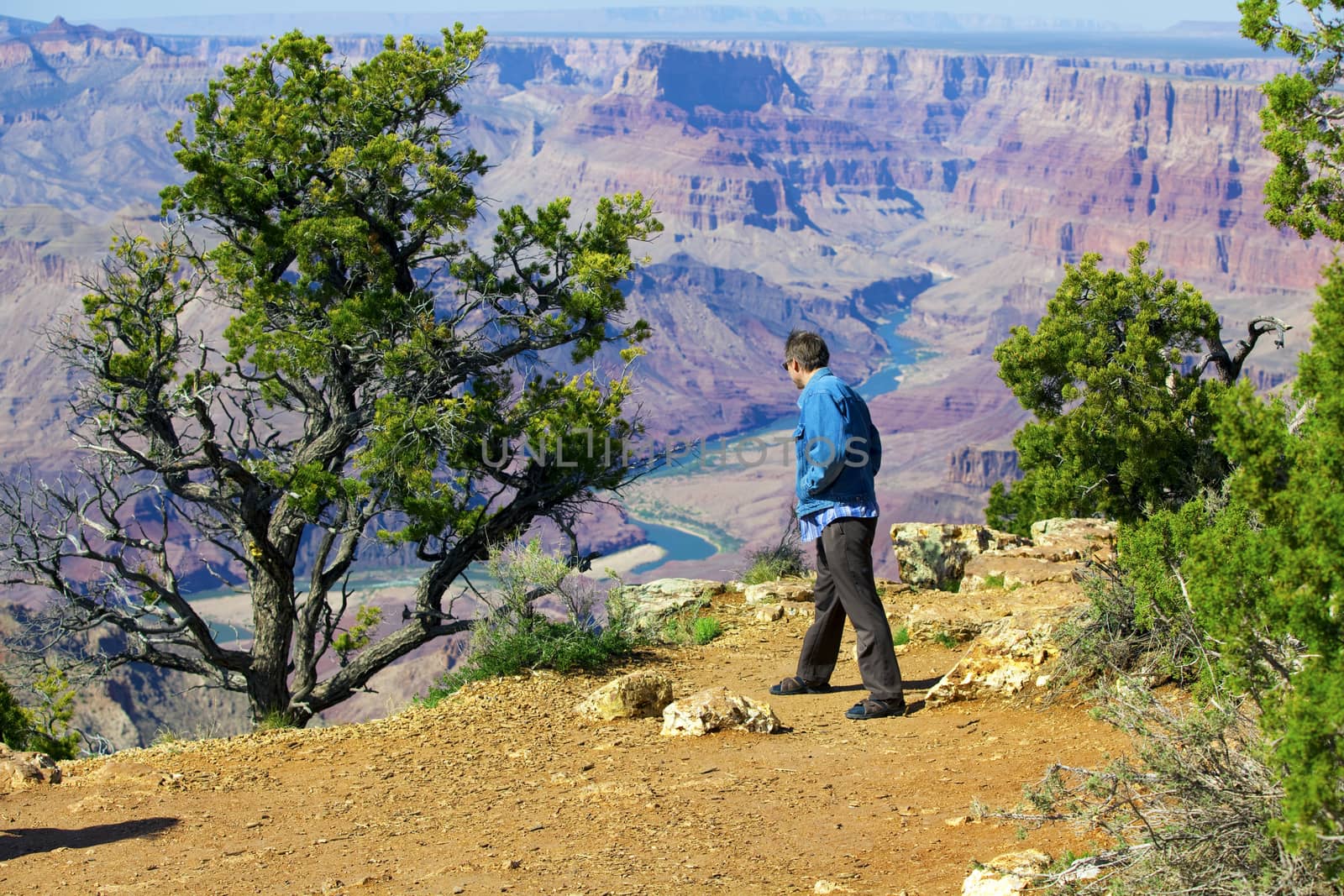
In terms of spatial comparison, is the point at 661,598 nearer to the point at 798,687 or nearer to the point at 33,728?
the point at 798,687

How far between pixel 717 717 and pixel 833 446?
1.72 m

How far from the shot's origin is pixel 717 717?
7023 millimetres

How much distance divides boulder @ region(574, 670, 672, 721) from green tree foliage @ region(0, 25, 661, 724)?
5.06m

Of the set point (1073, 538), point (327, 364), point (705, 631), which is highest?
point (327, 364)

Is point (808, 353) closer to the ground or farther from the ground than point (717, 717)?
farther from the ground

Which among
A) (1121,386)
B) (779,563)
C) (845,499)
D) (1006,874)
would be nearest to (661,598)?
(779,563)

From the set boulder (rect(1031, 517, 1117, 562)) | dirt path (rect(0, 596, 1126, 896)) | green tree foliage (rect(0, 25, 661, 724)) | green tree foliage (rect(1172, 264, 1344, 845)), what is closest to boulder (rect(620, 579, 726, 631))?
green tree foliage (rect(0, 25, 661, 724))

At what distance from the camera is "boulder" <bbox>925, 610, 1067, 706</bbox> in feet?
23.6

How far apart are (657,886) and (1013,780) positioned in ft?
6.22

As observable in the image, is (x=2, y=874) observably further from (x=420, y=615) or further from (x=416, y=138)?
(x=416, y=138)

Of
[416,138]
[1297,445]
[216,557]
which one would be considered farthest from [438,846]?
[216,557]

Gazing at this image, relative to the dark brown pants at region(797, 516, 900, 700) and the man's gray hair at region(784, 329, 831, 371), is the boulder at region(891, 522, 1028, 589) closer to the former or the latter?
the dark brown pants at region(797, 516, 900, 700)

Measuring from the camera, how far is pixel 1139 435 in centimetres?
1605

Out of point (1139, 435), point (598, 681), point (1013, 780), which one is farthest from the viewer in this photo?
point (1139, 435)
